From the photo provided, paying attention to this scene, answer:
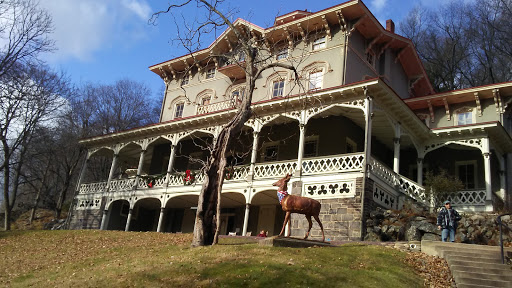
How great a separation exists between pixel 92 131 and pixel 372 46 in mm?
26553

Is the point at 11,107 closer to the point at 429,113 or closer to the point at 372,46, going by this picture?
the point at 372,46

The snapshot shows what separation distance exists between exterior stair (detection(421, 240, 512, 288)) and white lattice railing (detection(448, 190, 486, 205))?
26.8ft

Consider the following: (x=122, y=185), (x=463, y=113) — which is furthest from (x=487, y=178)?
(x=122, y=185)

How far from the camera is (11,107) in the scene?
26.2 m

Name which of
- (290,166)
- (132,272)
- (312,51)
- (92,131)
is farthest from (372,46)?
(92,131)

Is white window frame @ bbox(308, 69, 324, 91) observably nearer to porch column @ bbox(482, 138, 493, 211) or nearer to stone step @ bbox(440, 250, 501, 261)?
porch column @ bbox(482, 138, 493, 211)

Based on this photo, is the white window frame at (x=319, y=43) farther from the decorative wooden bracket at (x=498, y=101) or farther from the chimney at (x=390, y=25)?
the decorative wooden bracket at (x=498, y=101)

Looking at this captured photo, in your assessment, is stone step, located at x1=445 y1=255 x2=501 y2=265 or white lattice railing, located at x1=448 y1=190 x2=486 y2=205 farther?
white lattice railing, located at x1=448 y1=190 x2=486 y2=205

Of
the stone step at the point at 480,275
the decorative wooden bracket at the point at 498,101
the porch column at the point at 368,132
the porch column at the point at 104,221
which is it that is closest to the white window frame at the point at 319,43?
the porch column at the point at 368,132

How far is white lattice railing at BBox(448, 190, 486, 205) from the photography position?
1903 centimetres

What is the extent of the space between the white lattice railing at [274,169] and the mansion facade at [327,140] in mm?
47

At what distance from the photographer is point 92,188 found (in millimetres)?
26859

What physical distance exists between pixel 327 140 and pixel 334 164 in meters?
3.24

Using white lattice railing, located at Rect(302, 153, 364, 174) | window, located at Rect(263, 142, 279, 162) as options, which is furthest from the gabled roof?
white lattice railing, located at Rect(302, 153, 364, 174)
